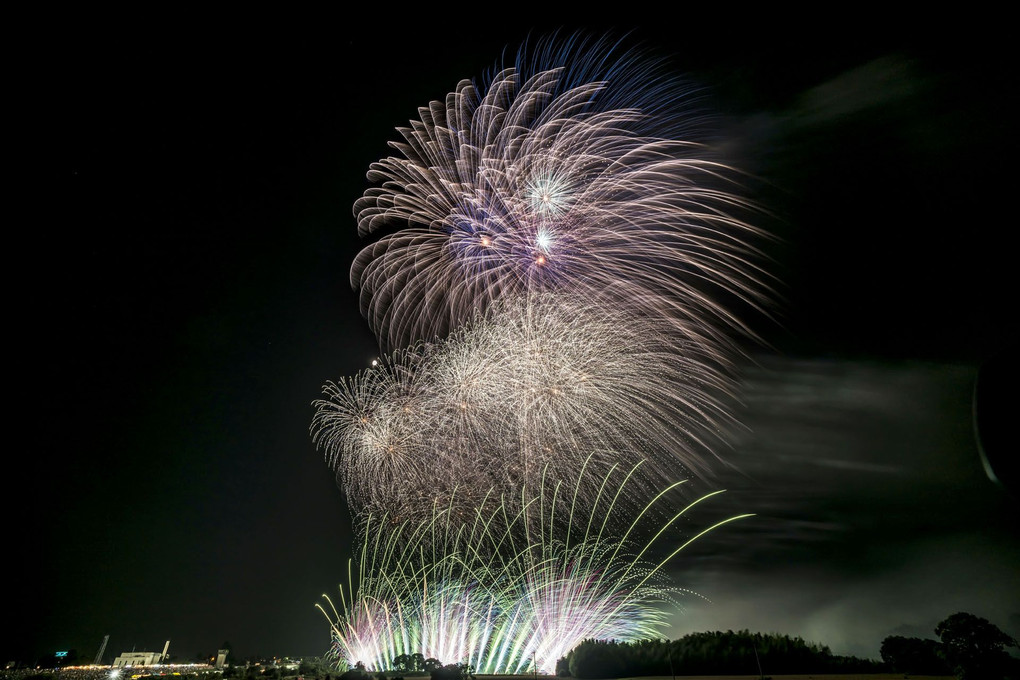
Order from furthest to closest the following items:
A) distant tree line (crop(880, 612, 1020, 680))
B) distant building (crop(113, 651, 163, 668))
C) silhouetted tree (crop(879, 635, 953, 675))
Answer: distant building (crop(113, 651, 163, 668)) → silhouetted tree (crop(879, 635, 953, 675)) → distant tree line (crop(880, 612, 1020, 680))

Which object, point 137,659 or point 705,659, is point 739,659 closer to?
point 705,659

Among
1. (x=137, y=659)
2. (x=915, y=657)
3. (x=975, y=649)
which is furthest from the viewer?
(x=137, y=659)

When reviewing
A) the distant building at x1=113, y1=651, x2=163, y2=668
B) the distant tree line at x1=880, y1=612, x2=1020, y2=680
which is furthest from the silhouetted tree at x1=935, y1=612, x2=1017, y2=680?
the distant building at x1=113, y1=651, x2=163, y2=668

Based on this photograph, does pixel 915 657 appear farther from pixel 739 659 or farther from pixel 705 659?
pixel 705 659

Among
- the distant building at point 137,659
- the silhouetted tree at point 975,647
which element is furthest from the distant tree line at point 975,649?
the distant building at point 137,659

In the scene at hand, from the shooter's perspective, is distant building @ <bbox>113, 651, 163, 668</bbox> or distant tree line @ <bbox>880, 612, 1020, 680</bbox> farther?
distant building @ <bbox>113, 651, 163, 668</bbox>

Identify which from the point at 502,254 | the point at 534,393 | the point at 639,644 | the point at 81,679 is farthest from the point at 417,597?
the point at 81,679

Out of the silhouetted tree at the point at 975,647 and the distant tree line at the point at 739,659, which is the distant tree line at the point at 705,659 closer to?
the distant tree line at the point at 739,659

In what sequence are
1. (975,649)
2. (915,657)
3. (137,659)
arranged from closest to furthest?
(975,649) → (915,657) → (137,659)

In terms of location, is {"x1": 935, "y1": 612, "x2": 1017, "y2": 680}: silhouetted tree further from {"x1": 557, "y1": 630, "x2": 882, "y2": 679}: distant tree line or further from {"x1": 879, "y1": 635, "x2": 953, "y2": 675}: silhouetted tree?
{"x1": 557, "y1": 630, "x2": 882, "y2": 679}: distant tree line

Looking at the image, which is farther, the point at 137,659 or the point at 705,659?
the point at 137,659

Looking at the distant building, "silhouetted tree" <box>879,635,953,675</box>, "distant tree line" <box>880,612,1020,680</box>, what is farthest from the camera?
the distant building

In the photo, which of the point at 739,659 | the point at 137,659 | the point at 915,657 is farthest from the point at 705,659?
the point at 137,659
